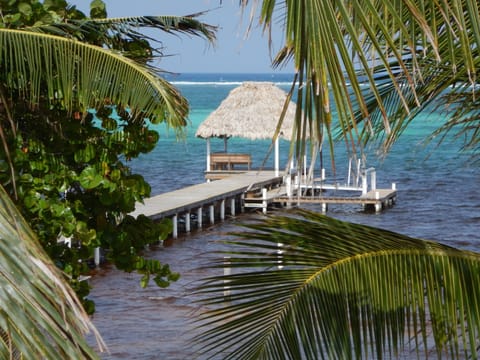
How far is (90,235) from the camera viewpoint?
5191mm

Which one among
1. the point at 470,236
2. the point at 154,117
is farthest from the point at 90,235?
the point at 470,236

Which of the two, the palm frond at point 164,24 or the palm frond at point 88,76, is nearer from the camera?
the palm frond at point 88,76

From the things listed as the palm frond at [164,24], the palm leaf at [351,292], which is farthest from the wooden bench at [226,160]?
the palm leaf at [351,292]

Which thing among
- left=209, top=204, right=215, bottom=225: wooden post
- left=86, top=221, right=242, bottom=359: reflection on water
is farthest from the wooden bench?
left=86, top=221, right=242, bottom=359: reflection on water

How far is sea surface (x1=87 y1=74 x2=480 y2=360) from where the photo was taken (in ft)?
40.5

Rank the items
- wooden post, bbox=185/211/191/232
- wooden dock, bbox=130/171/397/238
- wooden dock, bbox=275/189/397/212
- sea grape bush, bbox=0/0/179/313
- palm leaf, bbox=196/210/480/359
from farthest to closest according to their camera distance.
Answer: wooden dock, bbox=275/189/397/212 < wooden post, bbox=185/211/191/232 < wooden dock, bbox=130/171/397/238 < sea grape bush, bbox=0/0/179/313 < palm leaf, bbox=196/210/480/359

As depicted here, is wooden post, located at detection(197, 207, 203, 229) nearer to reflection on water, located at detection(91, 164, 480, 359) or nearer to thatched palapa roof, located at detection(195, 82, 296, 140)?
reflection on water, located at detection(91, 164, 480, 359)

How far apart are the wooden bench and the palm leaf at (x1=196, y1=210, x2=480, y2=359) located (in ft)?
80.4

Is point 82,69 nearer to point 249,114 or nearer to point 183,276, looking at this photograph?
point 183,276

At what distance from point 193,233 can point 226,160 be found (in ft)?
22.9

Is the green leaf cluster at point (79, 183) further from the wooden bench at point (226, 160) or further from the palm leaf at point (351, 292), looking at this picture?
the wooden bench at point (226, 160)

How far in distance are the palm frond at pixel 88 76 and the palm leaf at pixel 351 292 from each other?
3.64ft

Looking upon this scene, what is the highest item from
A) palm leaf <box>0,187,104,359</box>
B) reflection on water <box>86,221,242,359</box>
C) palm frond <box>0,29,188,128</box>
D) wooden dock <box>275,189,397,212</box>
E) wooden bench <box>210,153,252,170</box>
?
palm frond <box>0,29,188,128</box>

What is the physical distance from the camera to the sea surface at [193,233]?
40.5 feet
